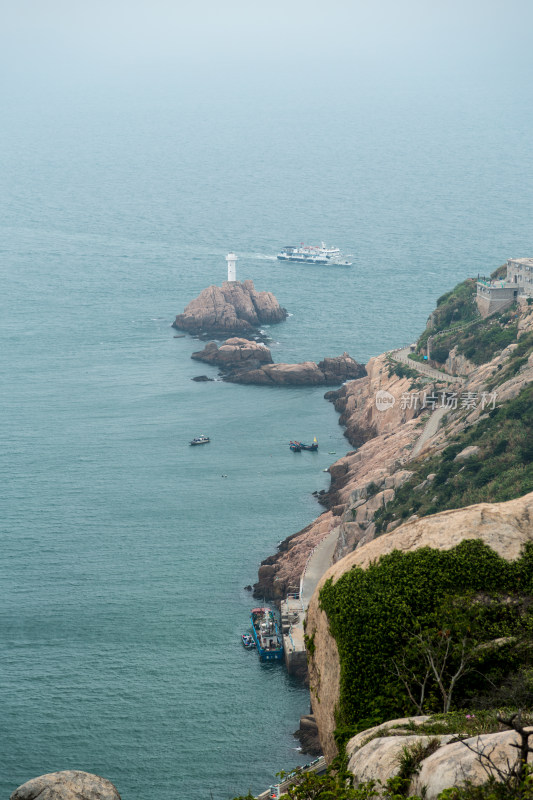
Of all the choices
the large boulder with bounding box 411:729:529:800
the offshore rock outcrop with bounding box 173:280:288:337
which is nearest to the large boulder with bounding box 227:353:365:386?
the offshore rock outcrop with bounding box 173:280:288:337

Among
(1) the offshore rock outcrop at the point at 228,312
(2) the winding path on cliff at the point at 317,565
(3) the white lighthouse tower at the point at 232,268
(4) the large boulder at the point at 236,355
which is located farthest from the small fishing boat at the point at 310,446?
(3) the white lighthouse tower at the point at 232,268

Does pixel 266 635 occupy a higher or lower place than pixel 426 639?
lower

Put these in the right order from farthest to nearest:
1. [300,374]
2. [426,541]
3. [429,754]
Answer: [300,374], [426,541], [429,754]

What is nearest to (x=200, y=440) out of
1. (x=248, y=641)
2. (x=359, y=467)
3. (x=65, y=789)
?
(x=359, y=467)

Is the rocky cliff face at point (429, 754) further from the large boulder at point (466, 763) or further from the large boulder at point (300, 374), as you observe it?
the large boulder at point (300, 374)

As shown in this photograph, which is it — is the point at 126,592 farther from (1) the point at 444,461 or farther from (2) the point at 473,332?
(2) the point at 473,332

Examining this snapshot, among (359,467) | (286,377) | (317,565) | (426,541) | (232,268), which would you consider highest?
(232,268)

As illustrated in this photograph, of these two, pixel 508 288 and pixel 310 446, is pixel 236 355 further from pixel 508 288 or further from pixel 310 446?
pixel 508 288

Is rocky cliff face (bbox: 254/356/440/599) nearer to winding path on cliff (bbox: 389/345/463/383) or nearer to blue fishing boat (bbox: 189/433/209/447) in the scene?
winding path on cliff (bbox: 389/345/463/383)
